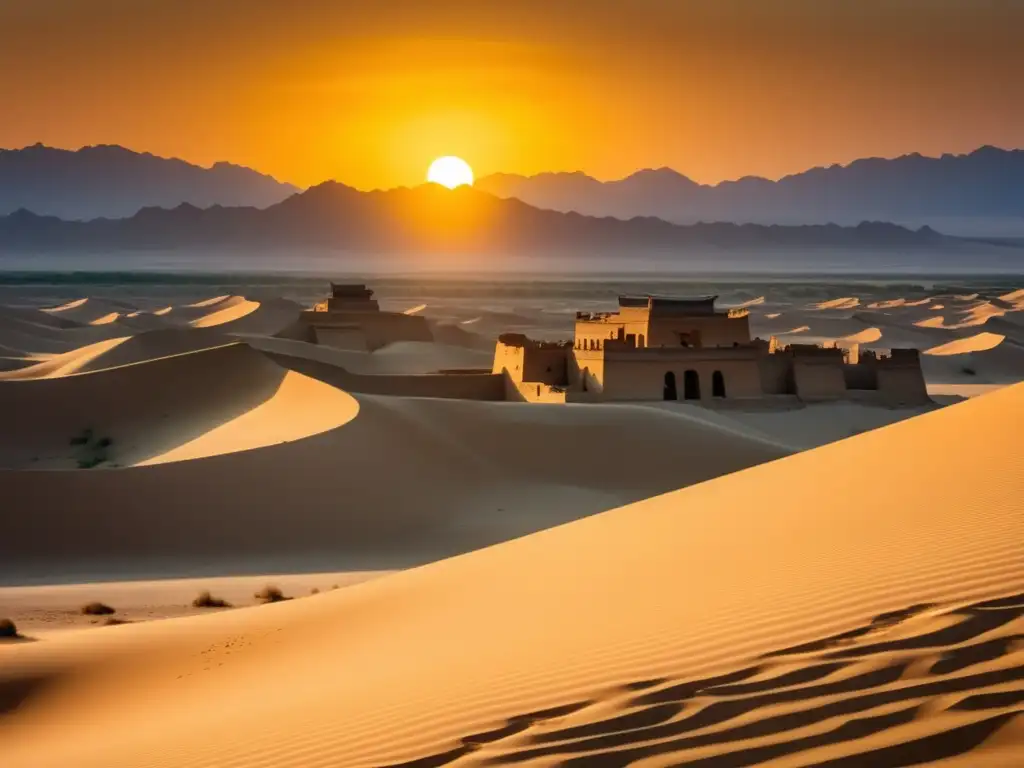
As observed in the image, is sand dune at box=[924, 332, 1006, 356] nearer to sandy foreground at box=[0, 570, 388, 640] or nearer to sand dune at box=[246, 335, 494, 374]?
sand dune at box=[246, 335, 494, 374]

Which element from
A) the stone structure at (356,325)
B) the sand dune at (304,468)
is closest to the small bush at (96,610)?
the sand dune at (304,468)

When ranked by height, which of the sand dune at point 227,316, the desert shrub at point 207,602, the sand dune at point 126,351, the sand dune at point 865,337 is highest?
the sand dune at point 227,316

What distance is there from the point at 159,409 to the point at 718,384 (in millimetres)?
12706

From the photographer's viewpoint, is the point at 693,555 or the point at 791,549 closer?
the point at 791,549

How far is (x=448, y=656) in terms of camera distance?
8141 millimetres

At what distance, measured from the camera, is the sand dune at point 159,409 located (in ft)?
96.8

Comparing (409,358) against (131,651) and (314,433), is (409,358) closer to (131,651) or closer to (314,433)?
(314,433)

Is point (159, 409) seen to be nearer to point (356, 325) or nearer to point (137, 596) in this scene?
point (137, 596)

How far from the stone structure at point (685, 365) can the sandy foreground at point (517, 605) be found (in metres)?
7.70

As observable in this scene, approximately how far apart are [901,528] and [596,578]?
206cm

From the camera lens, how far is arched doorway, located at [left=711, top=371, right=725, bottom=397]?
118ft

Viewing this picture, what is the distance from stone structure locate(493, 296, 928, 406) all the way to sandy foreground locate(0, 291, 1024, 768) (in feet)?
25.3

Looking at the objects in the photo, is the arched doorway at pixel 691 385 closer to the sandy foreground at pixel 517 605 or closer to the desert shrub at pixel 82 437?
the sandy foreground at pixel 517 605

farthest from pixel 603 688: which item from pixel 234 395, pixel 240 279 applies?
pixel 240 279
